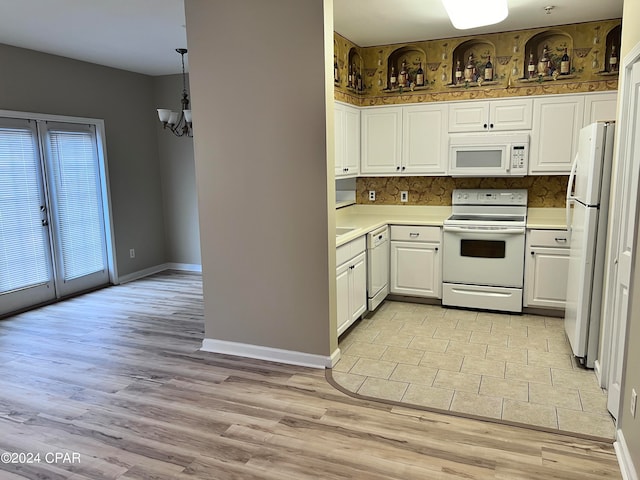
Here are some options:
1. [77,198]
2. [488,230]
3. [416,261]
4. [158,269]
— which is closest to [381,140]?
[416,261]

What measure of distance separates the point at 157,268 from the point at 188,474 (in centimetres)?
480

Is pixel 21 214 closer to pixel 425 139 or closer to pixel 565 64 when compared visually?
pixel 425 139

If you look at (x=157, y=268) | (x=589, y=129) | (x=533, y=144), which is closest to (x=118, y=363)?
(x=157, y=268)

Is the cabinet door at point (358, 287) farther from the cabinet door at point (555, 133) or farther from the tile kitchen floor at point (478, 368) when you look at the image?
the cabinet door at point (555, 133)

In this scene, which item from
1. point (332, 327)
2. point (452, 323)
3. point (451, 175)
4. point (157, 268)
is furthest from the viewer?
point (157, 268)

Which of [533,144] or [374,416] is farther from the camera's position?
[533,144]

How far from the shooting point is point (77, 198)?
5.52m

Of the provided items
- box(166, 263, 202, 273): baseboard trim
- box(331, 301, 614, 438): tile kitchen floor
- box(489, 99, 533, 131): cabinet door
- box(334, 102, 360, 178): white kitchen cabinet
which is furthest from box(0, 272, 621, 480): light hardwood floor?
box(489, 99, 533, 131): cabinet door

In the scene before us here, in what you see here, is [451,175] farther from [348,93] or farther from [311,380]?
[311,380]

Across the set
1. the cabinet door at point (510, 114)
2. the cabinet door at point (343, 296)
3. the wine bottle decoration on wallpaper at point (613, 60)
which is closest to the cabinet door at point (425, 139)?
the cabinet door at point (510, 114)

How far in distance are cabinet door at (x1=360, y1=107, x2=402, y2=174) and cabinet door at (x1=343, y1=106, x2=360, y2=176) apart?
93 mm

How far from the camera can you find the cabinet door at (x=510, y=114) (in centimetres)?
449

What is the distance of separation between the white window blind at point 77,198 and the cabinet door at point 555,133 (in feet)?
16.2

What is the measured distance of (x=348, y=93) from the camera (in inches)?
190
